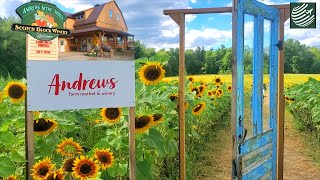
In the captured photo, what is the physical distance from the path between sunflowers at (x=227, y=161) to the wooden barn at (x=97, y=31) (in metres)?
1.90

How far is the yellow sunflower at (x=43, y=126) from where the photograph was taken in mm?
3056

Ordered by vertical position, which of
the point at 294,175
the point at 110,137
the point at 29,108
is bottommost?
the point at 294,175

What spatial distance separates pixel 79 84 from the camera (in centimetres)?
300

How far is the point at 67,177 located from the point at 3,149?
21.7 inches

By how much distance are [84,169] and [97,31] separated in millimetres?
4944

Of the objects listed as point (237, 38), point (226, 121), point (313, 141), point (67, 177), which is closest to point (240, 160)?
point (237, 38)

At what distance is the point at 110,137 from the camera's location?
3311 millimetres

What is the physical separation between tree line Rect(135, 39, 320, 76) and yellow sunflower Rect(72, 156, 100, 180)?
1529 mm

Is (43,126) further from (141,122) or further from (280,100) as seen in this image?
(280,100)

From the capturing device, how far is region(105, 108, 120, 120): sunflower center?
334 centimetres

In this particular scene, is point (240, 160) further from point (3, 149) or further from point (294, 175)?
point (294, 175)

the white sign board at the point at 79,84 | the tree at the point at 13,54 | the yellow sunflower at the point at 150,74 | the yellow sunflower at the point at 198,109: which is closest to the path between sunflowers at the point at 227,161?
the yellow sunflower at the point at 198,109

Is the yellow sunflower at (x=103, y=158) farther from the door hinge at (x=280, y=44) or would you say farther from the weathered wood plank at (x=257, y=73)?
the door hinge at (x=280, y=44)

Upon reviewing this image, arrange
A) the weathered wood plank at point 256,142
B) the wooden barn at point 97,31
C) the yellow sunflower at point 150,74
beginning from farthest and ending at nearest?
the wooden barn at point 97,31, the yellow sunflower at point 150,74, the weathered wood plank at point 256,142
